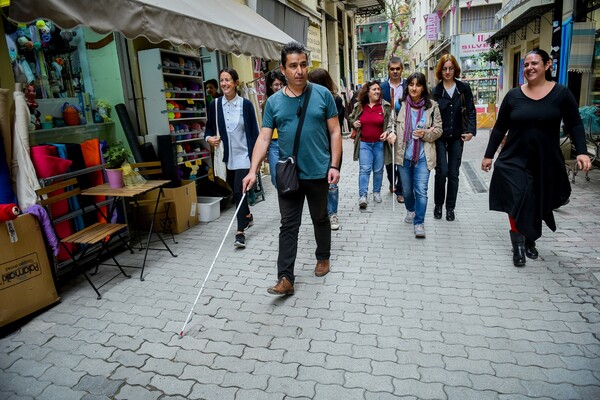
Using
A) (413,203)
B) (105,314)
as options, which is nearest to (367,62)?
(413,203)

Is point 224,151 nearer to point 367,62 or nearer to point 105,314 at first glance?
Answer: point 105,314

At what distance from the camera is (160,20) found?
4469 millimetres

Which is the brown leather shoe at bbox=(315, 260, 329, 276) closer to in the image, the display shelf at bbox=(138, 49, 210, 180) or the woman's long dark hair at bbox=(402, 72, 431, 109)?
the woman's long dark hair at bbox=(402, 72, 431, 109)

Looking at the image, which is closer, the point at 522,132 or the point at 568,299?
the point at 568,299

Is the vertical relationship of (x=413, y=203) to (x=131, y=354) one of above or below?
above

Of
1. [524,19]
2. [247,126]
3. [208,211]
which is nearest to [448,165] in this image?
[247,126]

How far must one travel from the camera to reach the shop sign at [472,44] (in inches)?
974

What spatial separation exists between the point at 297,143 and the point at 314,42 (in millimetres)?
14061

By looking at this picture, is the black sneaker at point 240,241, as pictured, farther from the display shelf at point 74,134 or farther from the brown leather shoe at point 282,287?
the display shelf at point 74,134

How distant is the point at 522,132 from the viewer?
383 centimetres

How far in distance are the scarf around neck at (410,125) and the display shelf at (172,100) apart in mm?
3128

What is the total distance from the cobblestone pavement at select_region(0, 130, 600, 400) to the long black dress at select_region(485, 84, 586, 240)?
1.90 feet

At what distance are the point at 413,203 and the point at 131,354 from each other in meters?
3.79

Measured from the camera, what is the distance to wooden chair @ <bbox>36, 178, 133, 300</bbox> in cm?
383
